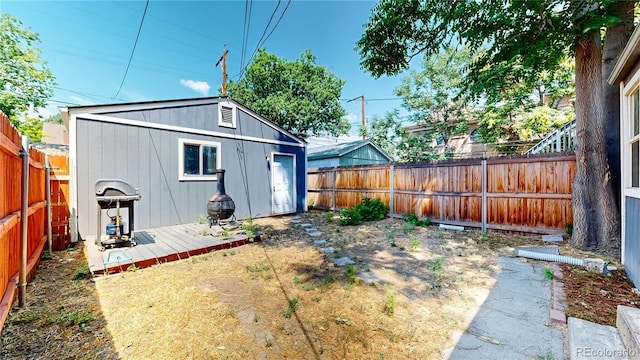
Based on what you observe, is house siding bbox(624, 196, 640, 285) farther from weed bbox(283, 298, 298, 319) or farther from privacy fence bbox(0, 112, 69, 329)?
privacy fence bbox(0, 112, 69, 329)

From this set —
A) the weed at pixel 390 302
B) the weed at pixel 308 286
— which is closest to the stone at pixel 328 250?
the weed at pixel 308 286

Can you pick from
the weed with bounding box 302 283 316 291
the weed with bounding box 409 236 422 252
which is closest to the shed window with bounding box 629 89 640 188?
the weed with bounding box 409 236 422 252

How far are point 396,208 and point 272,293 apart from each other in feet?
18.3

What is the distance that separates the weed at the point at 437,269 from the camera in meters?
3.08

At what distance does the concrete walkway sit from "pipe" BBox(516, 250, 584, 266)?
799 millimetres

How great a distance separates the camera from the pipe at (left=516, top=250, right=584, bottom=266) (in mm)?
3421

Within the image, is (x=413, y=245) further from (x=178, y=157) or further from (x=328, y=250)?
(x=178, y=157)

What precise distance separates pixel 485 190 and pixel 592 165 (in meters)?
1.84

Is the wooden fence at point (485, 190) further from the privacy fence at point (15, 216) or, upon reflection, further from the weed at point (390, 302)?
the privacy fence at point (15, 216)

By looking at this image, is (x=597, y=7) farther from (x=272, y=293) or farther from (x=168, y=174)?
(x=168, y=174)

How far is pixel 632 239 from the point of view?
2.85 meters

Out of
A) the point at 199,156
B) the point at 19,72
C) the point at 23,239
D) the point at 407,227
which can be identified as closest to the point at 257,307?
the point at 23,239

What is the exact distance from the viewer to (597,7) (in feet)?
12.1

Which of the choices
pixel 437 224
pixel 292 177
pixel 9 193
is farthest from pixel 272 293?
pixel 292 177
